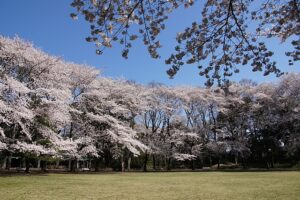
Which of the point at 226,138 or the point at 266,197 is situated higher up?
the point at 226,138

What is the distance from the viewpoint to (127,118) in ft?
141

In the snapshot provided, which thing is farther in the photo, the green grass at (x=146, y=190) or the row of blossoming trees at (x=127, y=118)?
the row of blossoming trees at (x=127, y=118)

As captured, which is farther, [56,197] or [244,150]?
[244,150]

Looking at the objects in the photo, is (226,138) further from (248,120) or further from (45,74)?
(45,74)

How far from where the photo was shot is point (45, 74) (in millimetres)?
28703

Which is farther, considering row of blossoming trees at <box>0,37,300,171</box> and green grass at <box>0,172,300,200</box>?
row of blossoming trees at <box>0,37,300,171</box>

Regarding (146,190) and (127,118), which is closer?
(146,190)

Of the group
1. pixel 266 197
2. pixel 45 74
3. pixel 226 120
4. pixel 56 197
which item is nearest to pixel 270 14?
pixel 266 197

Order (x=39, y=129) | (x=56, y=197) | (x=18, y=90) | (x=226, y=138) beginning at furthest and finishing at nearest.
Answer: (x=226, y=138) < (x=39, y=129) < (x=18, y=90) < (x=56, y=197)

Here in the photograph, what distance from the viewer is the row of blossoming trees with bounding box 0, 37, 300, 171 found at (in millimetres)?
26344

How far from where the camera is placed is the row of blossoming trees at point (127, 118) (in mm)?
26344

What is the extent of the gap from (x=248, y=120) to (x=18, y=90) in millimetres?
35503

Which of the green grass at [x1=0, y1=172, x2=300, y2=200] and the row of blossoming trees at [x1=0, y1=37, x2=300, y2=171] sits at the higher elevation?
the row of blossoming trees at [x1=0, y1=37, x2=300, y2=171]

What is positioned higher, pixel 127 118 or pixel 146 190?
pixel 127 118
